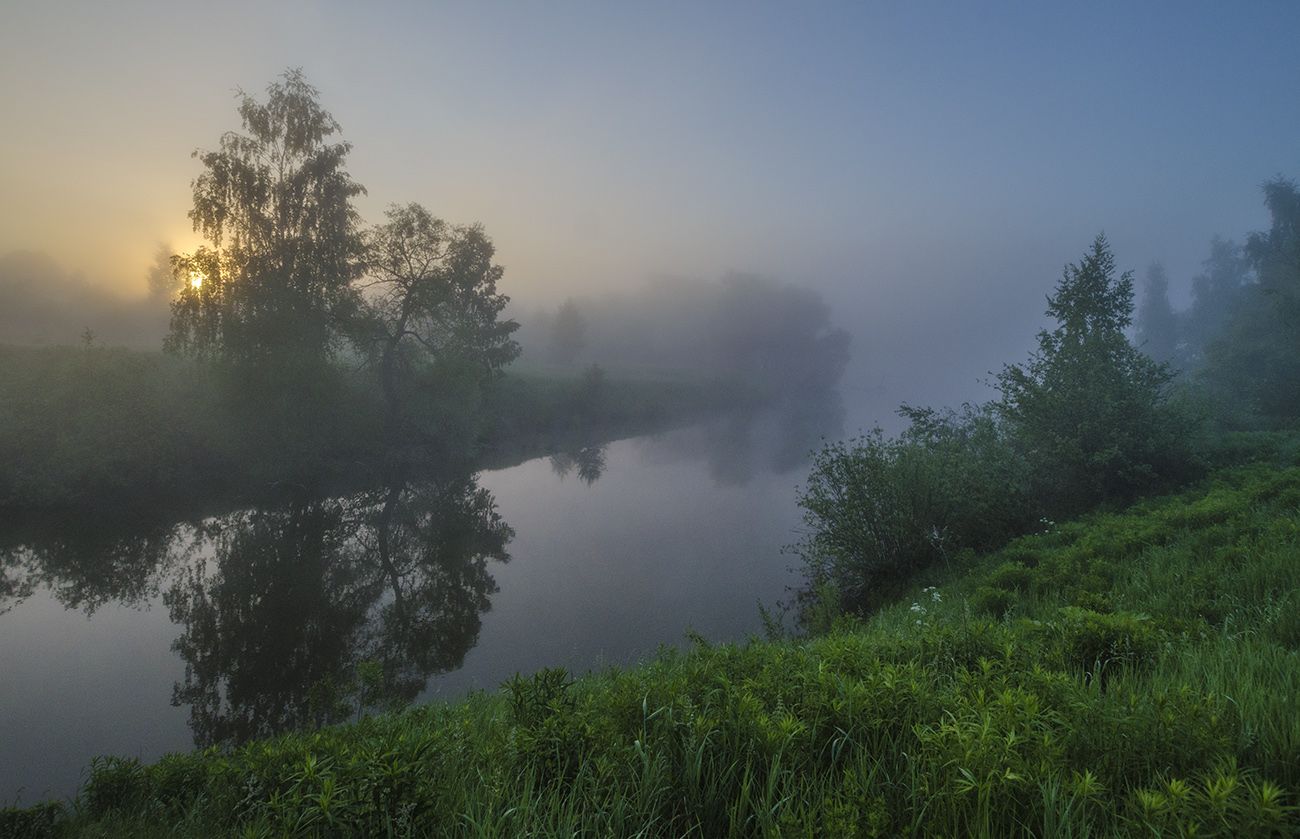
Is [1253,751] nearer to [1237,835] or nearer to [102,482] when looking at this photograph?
[1237,835]

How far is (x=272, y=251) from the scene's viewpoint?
2798cm

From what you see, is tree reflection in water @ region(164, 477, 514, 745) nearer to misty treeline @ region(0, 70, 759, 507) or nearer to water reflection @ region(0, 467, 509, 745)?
water reflection @ region(0, 467, 509, 745)

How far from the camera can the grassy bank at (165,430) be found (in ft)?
68.6

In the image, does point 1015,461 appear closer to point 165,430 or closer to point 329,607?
point 329,607

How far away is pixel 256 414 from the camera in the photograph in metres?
26.2

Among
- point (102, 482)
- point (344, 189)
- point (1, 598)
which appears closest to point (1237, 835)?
point (1, 598)

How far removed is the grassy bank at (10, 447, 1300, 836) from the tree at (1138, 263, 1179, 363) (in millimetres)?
107561

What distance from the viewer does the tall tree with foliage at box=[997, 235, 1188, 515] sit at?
1606 centimetres

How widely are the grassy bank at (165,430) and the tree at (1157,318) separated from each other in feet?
341

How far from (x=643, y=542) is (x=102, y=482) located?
21.9 meters

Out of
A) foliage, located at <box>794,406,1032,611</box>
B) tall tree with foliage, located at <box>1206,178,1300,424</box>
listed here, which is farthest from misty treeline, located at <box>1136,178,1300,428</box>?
foliage, located at <box>794,406,1032,611</box>

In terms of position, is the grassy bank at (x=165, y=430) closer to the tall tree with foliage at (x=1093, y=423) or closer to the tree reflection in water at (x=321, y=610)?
the tree reflection in water at (x=321, y=610)

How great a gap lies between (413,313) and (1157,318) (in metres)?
112

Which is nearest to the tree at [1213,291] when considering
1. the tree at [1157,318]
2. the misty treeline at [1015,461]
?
the tree at [1157,318]
